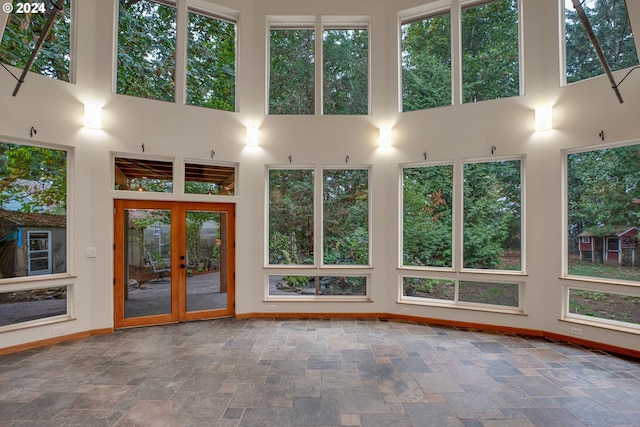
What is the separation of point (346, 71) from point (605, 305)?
5.06 meters

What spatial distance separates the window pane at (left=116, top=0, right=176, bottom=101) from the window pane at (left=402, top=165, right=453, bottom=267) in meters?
4.17

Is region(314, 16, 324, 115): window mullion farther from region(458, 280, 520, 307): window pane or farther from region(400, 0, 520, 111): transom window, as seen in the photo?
region(458, 280, 520, 307): window pane

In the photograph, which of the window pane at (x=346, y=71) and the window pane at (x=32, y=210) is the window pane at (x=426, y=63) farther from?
the window pane at (x=32, y=210)

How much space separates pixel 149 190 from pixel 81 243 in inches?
44.4

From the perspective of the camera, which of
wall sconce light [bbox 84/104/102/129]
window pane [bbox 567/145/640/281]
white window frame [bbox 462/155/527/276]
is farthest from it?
white window frame [bbox 462/155/527/276]

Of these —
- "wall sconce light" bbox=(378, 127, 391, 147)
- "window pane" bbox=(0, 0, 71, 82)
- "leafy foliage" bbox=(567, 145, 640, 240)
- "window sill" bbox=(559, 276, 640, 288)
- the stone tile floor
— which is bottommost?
the stone tile floor

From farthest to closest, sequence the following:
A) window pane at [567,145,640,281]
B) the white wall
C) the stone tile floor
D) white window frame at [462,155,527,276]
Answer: white window frame at [462,155,527,276], the white wall, window pane at [567,145,640,281], the stone tile floor

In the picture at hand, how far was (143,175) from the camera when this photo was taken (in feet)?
15.8

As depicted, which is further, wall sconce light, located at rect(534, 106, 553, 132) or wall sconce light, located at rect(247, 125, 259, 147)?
wall sconce light, located at rect(247, 125, 259, 147)

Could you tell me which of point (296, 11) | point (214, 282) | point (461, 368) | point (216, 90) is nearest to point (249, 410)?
point (461, 368)

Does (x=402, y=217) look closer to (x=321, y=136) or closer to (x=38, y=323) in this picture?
(x=321, y=136)

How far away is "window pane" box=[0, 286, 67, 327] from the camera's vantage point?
3893mm

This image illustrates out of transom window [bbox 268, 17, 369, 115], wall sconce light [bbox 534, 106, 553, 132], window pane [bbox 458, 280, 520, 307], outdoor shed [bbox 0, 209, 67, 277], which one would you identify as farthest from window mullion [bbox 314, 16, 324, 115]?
outdoor shed [bbox 0, 209, 67, 277]

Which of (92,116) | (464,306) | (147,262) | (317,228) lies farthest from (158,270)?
(464,306)
